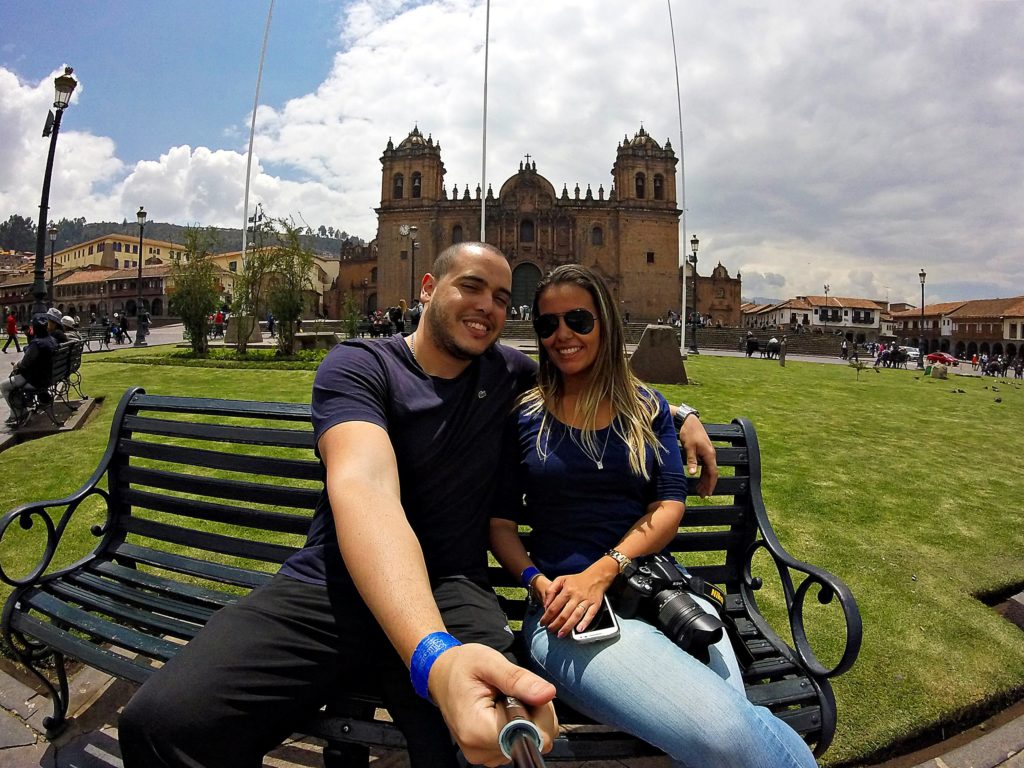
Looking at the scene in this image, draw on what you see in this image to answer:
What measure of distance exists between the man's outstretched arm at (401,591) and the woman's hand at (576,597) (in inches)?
19.2

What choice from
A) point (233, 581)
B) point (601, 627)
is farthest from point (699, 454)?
point (233, 581)

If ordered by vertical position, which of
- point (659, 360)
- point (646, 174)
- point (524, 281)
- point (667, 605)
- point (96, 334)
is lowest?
point (667, 605)

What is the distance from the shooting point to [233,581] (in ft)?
8.04

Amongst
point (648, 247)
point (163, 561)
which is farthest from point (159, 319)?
point (163, 561)

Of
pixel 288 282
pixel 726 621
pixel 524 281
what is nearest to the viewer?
pixel 726 621

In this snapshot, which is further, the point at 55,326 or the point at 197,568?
the point at 55,326

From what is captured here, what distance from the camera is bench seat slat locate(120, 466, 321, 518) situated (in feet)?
8.35

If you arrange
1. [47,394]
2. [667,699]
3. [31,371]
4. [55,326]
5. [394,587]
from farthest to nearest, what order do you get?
1. [55,326]
2. [47,394]
3. [31,371]
4. [667,699]
5. [394,587]

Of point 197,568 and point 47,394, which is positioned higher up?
point 47,394

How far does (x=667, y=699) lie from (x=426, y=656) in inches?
27.0

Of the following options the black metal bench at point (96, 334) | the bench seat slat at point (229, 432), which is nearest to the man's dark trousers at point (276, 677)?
the bench seat slat at point (229, 432)

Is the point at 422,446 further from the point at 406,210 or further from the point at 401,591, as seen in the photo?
the point at 406,210

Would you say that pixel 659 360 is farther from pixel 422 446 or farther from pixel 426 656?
pixel 426 656

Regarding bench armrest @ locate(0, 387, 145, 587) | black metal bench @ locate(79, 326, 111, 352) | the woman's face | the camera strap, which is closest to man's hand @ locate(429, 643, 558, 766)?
the camera strap
